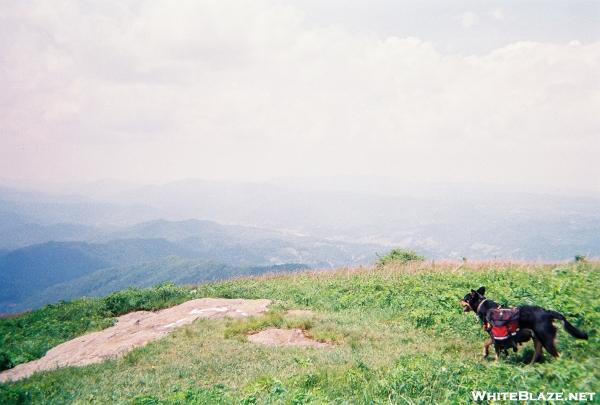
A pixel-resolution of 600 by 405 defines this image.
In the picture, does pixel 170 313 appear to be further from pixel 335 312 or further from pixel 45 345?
pixel 335 312

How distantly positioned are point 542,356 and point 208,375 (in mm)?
7668

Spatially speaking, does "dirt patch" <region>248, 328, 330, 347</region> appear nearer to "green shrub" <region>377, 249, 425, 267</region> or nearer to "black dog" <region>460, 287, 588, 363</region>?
"black dog" <region>460, 287, 588, 363</region>

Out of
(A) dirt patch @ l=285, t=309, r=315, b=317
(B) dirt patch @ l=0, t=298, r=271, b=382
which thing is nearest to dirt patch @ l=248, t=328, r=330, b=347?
(A) dirt patch @ l=285, t=309, r=315, b=317

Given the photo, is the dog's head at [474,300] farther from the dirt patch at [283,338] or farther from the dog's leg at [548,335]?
the dirt patch at [283,338]

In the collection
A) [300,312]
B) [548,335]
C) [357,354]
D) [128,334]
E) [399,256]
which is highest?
[548,335]

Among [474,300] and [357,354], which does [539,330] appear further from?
[357,354]

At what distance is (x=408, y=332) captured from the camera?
1267cm

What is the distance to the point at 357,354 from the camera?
10219 mm

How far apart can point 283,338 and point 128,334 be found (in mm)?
7390

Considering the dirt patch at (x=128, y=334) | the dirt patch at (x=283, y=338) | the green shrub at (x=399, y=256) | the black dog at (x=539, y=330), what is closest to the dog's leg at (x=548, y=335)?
the black dog at (x=539, y=330)

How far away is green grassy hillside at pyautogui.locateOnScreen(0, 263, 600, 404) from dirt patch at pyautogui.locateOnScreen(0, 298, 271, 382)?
110 centimetres

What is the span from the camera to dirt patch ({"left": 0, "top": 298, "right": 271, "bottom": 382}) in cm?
1324

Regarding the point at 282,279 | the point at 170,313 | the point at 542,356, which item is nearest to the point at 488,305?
the point at 542,356

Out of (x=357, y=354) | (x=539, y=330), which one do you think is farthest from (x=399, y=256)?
(x=539, y=330)
